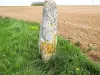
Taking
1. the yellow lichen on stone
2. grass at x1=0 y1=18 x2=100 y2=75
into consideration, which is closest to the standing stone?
the yellow lichen on stone

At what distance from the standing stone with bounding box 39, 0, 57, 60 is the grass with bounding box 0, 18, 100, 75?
0.65 feet

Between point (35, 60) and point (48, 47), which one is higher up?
point (48, 47)

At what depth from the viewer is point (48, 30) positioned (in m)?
7.37

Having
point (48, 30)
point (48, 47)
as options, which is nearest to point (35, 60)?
point (48, 47)

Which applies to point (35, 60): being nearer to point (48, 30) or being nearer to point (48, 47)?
point (48, 47)

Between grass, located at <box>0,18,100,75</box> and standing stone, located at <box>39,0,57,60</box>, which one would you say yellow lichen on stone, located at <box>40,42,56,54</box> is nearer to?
standing stone, located at <box>39,0,57,60</box>

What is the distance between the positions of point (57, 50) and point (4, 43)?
1.53m

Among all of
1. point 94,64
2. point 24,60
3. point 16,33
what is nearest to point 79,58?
point 94,64

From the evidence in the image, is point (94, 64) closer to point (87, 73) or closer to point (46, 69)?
point (87, 73)

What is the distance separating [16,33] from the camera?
9.17 m

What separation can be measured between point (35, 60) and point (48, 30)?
2.50ft

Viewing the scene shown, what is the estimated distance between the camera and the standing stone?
734 centimetres

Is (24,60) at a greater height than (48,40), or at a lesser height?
lesser

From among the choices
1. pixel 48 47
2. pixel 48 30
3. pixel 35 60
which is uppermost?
pixel 48 30
